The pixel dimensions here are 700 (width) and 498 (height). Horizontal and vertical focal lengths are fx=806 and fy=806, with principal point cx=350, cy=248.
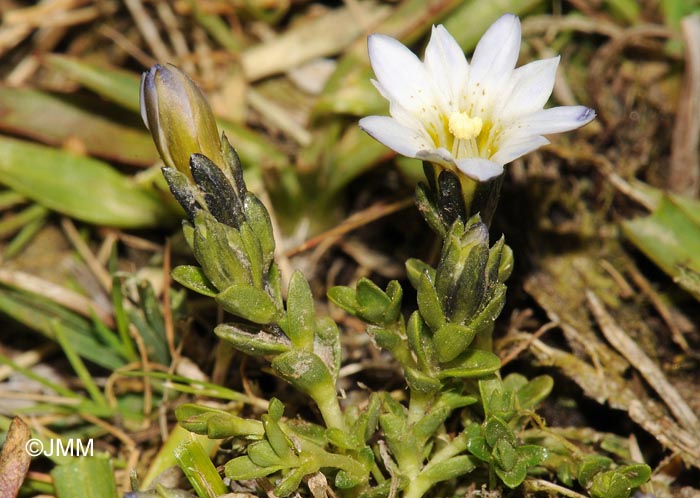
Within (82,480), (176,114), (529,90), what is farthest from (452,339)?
(82,480)

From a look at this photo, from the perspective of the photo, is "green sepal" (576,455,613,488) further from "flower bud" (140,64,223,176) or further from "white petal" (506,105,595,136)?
"flower bud" (140,64,223,176)

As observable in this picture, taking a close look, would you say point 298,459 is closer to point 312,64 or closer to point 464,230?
point 464,230

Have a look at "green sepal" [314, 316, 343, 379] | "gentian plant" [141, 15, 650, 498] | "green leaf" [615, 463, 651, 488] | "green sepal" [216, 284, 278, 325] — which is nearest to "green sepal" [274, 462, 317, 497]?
"gentian plant" [141, 15, 650, 498]

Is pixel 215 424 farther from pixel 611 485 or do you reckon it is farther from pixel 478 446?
pixel 611 485

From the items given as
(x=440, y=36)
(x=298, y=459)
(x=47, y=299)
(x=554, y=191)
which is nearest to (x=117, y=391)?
(x=47, y=299)

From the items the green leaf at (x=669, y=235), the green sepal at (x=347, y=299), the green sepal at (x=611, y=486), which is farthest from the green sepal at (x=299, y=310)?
the green leaf at (x=669, y=235)
